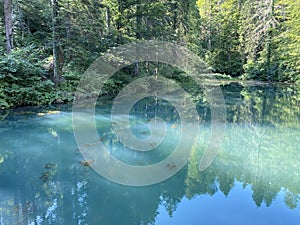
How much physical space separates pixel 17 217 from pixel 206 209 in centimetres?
234

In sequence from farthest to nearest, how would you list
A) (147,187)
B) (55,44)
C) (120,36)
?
(120,36)
(55,44)
(147,187)

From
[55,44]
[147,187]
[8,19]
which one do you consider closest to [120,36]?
[55,44]

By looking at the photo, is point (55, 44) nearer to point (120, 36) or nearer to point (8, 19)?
point (8, 19)

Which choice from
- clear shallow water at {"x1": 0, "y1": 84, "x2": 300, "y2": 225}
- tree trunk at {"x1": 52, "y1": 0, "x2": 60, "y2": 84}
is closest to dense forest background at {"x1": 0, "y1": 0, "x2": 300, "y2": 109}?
tree trunk at {"x1": 52, "y1": 0, "x2": 60, "y2": 84}

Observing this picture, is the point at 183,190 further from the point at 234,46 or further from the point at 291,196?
the point at 234,46

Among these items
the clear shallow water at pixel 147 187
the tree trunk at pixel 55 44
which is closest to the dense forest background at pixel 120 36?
the tree trunk at pixel 55 44

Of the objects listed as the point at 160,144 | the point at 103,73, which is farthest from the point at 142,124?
the point at 103,73

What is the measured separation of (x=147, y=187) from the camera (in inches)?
150

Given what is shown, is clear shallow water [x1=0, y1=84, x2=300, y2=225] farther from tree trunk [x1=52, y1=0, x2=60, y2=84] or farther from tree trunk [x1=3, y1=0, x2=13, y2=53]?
tree trunk [x1=3, y1=0, x2=13, y2=53]

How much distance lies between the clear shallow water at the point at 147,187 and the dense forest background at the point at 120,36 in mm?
3166

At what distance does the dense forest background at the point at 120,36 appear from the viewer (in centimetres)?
929

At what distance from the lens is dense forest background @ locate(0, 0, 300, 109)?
9.29 meters

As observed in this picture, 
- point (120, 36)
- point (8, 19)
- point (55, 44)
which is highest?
point (120, 36)

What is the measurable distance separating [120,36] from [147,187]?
432 inches
